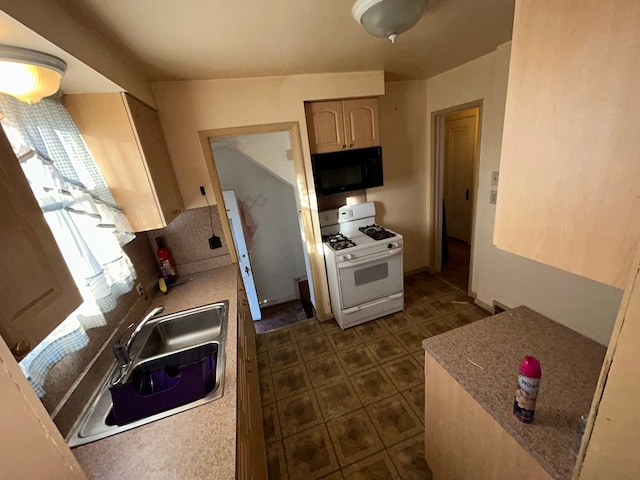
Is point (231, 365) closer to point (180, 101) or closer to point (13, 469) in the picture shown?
point (13, 469)

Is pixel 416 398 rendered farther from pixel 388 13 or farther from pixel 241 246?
pixel 241 246

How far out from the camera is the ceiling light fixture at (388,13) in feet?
3.63

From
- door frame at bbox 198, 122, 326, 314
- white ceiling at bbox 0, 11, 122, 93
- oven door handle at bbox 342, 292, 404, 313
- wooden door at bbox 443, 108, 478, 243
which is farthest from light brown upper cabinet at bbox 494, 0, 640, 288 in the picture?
wooden door at bbox 443, 108, 478, 243

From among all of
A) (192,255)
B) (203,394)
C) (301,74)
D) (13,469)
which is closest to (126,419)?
(203,394)

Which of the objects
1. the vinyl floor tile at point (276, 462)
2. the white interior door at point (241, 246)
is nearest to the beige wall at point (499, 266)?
the vinyl floor tile at point (276, 462)

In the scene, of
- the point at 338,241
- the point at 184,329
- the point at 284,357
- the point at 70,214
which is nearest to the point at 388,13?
the point at 70,214

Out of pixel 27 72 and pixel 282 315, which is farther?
pixel 282 315

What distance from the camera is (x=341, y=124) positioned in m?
2.34

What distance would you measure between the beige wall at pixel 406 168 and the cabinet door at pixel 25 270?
107 inches

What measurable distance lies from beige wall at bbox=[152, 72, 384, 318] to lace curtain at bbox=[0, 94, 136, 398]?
69 centimetres

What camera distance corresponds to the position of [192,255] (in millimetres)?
2270

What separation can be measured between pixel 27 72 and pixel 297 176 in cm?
174

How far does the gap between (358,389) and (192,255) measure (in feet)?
5.81

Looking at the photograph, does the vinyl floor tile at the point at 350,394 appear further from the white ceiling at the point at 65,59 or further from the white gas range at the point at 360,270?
the white ceiling at the point at 65,59
